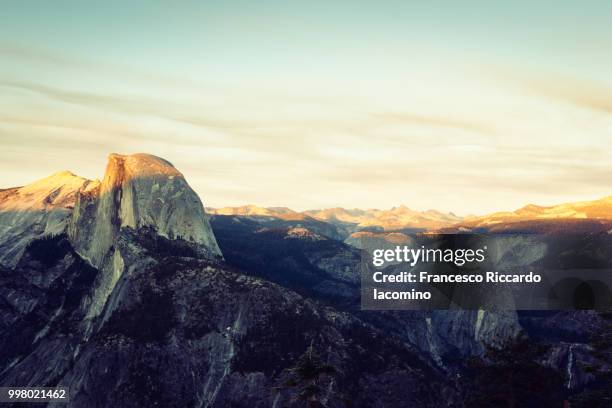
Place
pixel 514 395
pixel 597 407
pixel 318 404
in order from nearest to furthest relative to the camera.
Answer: pixel 318 404
pixel 597 407
pixel 514 395

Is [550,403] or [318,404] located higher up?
[318,404]

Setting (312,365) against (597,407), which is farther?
(597,407)

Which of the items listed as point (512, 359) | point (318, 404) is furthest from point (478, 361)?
A: point (318, 404)

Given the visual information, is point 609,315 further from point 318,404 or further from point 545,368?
point 318,404

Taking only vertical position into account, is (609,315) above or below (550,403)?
above

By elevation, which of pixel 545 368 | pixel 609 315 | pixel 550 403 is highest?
pixel 609 315

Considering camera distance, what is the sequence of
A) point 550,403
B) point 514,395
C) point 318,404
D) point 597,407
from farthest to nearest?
point 550,403
point 514,395
point 597,407
point 318,404

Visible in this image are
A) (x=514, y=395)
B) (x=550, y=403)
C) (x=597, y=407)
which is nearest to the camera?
(x=597, y=407)

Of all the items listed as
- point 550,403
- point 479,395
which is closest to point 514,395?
point 479,395

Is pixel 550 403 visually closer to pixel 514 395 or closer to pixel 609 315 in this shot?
pixel 514 395
